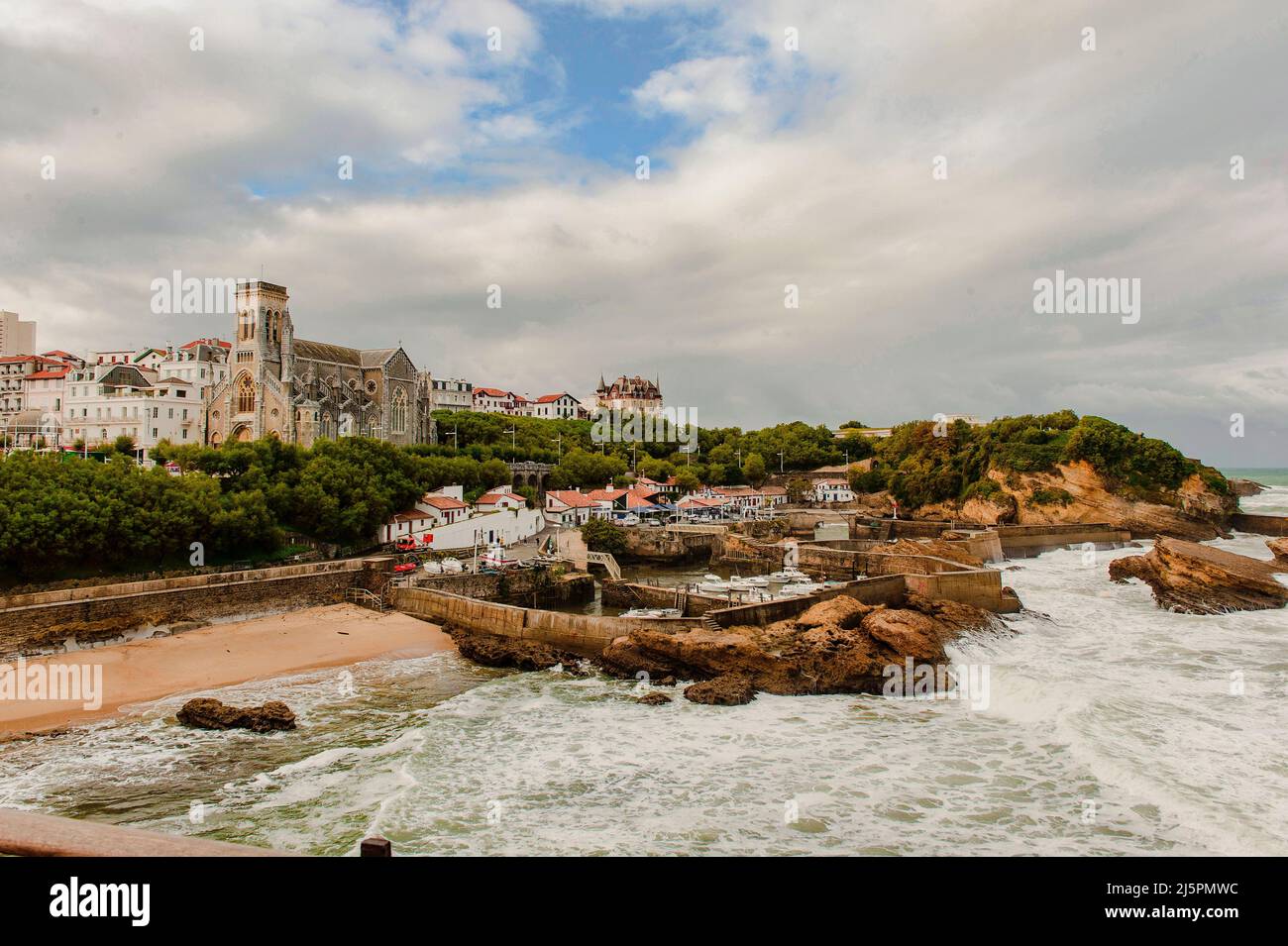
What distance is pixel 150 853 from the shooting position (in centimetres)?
449

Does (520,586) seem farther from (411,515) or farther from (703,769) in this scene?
(703,769)

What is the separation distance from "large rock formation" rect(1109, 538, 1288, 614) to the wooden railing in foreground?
122ft

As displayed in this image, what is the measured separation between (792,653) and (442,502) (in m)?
32.3

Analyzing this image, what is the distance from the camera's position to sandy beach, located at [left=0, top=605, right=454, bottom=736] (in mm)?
19578

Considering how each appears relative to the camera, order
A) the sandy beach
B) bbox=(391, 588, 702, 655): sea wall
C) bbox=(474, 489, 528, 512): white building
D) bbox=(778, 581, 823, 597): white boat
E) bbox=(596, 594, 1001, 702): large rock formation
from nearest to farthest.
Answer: the sandy beach → bbox=(596, 594, 1001, 702): large rock formation → bbox=(391, 588, 702, 655): sea wall → bbox=(778, 581, 823, 597): white boat → bbox=(474, 489, 528, 512): white building

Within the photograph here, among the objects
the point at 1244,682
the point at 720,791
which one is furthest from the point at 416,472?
the point at 1244,682

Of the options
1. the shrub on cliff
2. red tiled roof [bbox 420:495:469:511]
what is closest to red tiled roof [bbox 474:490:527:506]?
red tiled roof [bbox 420:495:469:511]

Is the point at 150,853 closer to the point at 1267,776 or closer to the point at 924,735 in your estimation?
the point at 924,735

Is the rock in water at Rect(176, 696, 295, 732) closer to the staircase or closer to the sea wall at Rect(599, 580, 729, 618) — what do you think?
the staircase

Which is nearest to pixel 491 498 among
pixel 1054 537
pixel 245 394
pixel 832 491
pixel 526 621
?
pixel 245 394

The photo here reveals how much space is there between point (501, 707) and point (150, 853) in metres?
16.2

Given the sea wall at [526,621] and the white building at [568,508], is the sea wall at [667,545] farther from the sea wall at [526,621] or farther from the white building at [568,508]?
the sea wall at [526,621]

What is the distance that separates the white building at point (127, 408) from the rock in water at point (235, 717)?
4687 centimetres
